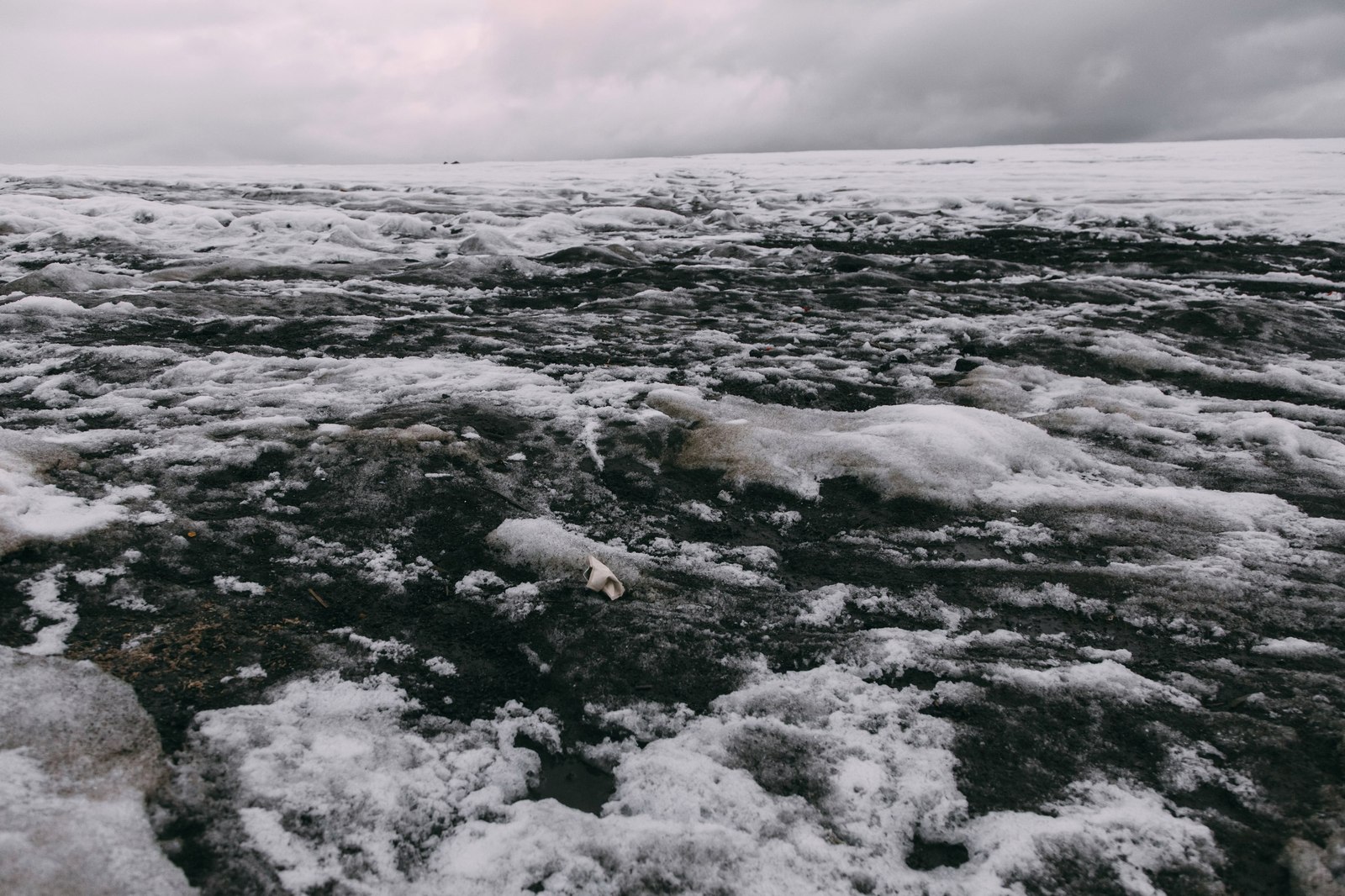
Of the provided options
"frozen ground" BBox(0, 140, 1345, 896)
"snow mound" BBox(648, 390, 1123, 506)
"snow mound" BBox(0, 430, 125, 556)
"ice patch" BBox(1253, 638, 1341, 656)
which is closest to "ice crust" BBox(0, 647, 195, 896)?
"frozen ground" BBox(0, 140, 1345, 896)

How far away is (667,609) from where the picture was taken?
2635mm

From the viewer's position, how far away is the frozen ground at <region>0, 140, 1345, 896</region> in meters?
1.68

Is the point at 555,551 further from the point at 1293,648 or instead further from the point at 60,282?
the point at 60,282

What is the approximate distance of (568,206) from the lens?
760 inches

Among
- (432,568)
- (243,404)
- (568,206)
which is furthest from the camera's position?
(568,206)

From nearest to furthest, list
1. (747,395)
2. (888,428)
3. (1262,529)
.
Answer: (1262,529) < (888,428) < (747,395)

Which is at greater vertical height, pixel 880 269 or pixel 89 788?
pixel 880 269

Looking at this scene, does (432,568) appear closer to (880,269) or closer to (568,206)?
(880,269)

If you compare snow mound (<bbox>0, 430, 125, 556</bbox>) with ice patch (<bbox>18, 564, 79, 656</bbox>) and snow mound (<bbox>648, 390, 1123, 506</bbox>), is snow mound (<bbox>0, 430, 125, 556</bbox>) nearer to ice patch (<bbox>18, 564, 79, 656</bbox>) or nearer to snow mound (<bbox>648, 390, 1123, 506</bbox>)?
ice patch (<bbox>18, 564, 79, 656</bbox>)

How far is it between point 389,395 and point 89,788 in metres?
3.34

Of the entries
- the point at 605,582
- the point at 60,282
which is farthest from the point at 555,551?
the point at 60,282

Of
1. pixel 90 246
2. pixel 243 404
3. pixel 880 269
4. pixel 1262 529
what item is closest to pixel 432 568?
pixel 243 404

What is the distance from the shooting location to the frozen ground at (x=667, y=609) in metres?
1.68

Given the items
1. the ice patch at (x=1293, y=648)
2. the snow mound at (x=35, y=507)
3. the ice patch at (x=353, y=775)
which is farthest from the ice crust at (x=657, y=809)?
the snow mound at (x=35, y=507)
